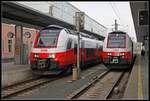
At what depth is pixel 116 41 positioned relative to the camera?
26.3 metres

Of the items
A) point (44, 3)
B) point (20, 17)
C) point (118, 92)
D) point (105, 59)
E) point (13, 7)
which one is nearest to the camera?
point (118, 92)

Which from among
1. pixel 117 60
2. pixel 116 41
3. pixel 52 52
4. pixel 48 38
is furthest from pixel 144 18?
pixel 116 41

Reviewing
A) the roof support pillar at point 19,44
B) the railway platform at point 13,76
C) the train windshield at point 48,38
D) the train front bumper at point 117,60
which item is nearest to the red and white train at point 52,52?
the train windshield at point 48,38

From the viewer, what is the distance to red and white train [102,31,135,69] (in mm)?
25484

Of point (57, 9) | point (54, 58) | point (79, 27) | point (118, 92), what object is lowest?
point (118, 92)

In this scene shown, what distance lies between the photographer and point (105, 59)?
1019 inches

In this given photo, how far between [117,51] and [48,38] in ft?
22.4

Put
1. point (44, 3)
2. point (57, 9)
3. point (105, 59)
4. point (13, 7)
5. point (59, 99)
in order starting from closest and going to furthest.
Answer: point (59, 99) < point (13, 7) < point (105, 59) < point (44, 3) < point (57, 9)

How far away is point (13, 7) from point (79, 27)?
3.81 m

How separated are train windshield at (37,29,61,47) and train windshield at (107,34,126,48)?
6501 millimetres

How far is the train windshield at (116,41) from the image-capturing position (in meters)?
26.0

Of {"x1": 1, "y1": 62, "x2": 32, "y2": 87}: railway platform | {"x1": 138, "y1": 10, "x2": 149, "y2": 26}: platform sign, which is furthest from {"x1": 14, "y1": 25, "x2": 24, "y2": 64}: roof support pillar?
{"x1": 138, "y1": 10, "x2": 149, "y2": 26}: platform sign

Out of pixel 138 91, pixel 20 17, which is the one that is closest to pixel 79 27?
pixel 20 17

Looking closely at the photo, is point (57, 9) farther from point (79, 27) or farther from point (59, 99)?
point (59, 99)
